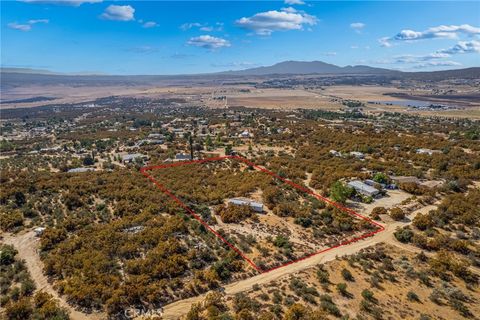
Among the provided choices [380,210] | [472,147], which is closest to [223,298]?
[380,210]

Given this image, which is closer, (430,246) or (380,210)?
(430,246)

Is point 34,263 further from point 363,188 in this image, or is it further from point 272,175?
point 363,188

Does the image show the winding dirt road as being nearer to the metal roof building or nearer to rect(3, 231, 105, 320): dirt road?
rect(3, 231, 105, 320): dirt road

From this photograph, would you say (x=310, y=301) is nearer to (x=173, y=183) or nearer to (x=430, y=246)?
(x=430, y=246)

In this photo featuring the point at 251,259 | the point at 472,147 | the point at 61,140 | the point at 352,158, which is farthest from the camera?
the point at 61,140

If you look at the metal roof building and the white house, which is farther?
the metal roof building

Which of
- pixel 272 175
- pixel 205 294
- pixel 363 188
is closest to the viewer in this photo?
pixel 205 294

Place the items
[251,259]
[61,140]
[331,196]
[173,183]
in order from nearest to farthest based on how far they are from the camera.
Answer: [251,259]
[331,196]
[173,183]
[61,140]

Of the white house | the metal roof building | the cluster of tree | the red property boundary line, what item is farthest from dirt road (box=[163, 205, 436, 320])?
the white house

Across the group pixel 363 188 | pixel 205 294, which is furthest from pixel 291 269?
pixel 363 188
